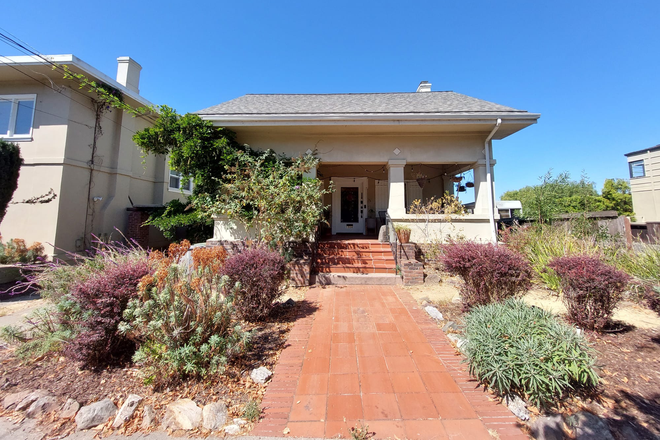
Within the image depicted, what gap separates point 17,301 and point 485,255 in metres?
9.58

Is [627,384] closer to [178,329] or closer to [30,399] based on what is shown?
[178,329]

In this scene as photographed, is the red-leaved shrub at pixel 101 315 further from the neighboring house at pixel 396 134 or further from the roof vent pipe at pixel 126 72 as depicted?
the roof vent pipe at pixel 126 72

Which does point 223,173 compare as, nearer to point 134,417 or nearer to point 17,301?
point 17,301

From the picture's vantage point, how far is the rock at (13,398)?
7.56ft

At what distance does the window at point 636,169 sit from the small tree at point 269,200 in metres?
26.7

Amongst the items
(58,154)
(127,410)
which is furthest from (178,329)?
(58,154)

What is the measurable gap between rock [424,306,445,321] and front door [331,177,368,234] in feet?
20.1

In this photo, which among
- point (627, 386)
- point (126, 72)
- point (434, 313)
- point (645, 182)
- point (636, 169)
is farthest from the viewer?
point (636, 169)

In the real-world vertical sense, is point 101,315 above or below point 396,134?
below

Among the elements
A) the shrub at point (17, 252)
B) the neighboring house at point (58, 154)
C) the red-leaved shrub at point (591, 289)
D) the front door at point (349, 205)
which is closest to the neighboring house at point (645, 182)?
the front door at point (349, 205)

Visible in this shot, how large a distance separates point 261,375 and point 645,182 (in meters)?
29.0

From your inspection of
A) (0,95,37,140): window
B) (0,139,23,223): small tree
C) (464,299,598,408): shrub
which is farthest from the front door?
(0,95,37,140): window

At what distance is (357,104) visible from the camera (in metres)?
8.82

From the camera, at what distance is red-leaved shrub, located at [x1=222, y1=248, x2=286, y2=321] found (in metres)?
3.81
